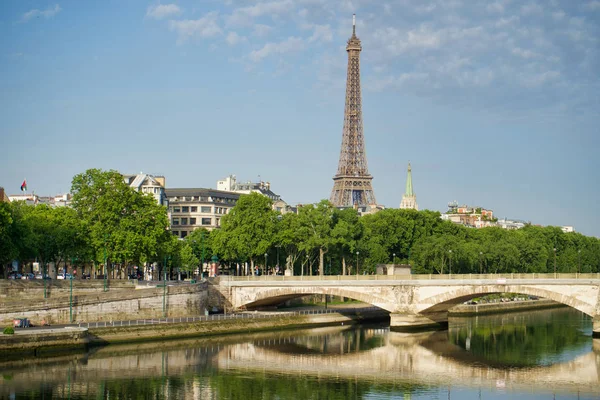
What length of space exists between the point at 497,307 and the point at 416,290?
3408 centimetres

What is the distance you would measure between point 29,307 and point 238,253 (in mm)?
37119

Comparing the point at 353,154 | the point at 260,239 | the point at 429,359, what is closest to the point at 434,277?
the point at 429,359

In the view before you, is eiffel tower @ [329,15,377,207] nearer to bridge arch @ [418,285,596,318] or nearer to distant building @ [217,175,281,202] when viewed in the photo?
distant building @ [217,175,281,202]

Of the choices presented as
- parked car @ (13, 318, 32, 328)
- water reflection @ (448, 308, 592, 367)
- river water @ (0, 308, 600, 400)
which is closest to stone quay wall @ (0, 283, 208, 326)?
parked car @ (13, 318, 32, 328)

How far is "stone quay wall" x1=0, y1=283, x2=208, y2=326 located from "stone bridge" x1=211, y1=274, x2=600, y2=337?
217 inches

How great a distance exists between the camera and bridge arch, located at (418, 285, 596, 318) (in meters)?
80.4

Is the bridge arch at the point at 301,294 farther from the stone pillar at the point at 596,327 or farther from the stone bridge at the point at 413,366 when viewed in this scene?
the stone pillar at the point at 596,327

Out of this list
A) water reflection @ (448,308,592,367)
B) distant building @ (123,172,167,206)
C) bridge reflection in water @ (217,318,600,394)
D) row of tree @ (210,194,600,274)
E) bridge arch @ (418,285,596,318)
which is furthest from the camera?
distant building @ (123,172,167,206)

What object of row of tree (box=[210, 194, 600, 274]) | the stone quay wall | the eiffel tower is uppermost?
the eiffel tower

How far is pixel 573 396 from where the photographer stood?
55844 mm

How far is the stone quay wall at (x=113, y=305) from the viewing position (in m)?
72.4

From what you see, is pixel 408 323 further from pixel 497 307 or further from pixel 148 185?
pixel 148 185

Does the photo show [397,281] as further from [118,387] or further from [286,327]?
[118,387]

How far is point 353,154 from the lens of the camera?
17512cm
